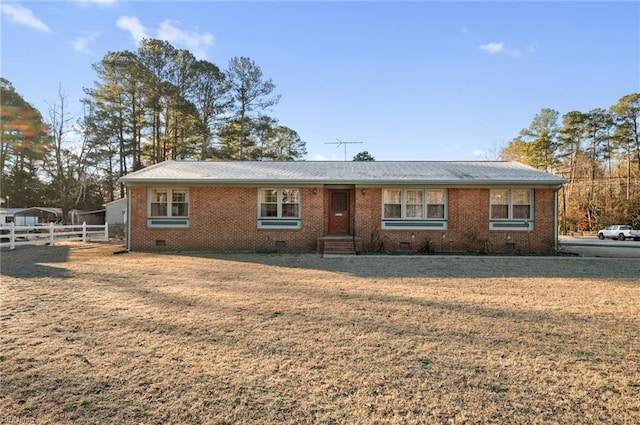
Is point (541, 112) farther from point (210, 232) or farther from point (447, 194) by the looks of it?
point (210, 232)

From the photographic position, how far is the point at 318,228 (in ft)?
43.4

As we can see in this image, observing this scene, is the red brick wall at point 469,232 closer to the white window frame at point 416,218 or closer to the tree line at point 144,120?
the white window frame at point 416,218

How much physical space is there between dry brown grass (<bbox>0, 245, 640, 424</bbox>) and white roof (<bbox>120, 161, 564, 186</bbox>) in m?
6.20

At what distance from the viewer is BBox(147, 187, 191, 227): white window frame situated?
44.0 ft

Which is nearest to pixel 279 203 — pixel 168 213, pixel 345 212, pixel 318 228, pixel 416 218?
pixel 318 228

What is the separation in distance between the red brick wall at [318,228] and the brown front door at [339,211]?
254 mm

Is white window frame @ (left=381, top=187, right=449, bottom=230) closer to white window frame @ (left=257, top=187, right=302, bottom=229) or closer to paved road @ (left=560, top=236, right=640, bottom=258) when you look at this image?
white window frame @ (left=257, top=187, right=302, bottom=229)

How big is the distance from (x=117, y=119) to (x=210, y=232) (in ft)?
70.3

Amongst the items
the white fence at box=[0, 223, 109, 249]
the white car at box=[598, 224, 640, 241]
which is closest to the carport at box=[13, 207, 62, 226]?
the white fence at box=[0, 223, 109, 249]

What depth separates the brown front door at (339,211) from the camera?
13594 millimetres

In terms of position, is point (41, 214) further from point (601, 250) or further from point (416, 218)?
point (601, 250)

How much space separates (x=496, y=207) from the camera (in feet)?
42.9

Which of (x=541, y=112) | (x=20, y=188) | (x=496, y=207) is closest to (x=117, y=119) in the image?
(x=20, y=188)

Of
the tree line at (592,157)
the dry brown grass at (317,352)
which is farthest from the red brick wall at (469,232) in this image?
the tree line at (592,157)
